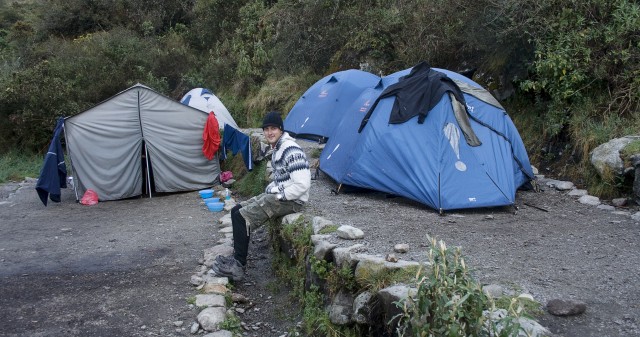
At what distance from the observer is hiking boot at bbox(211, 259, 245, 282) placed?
249 inches

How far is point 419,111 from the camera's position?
7066mm

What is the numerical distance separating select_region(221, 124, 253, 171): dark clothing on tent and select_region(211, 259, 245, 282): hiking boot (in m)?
5.00

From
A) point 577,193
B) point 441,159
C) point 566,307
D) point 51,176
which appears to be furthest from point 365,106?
point 51,176

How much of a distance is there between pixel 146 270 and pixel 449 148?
3564 mm

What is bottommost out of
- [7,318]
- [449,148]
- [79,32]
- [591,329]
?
[7,318]

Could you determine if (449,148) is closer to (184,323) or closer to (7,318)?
(184,323)

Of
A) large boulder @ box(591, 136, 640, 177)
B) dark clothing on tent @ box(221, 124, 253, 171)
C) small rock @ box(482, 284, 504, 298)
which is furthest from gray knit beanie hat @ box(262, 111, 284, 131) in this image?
dark clothing on tent @ box(221, 124, 253, 171)

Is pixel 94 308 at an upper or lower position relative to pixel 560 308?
lower

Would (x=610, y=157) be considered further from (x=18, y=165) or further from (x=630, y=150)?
(x=18, y=165)

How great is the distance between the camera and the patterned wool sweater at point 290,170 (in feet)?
19.9

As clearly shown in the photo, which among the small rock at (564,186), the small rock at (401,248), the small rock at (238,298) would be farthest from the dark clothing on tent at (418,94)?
the small rock at (238,298)

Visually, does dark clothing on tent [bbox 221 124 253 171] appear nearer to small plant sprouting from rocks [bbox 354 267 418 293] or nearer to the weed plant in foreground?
small plant sprouting from rocks [bbox 354 267 418 293]

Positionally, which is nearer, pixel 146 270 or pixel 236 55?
pixel 146 270

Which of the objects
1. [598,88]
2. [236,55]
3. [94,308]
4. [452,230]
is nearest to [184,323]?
[94,308]
